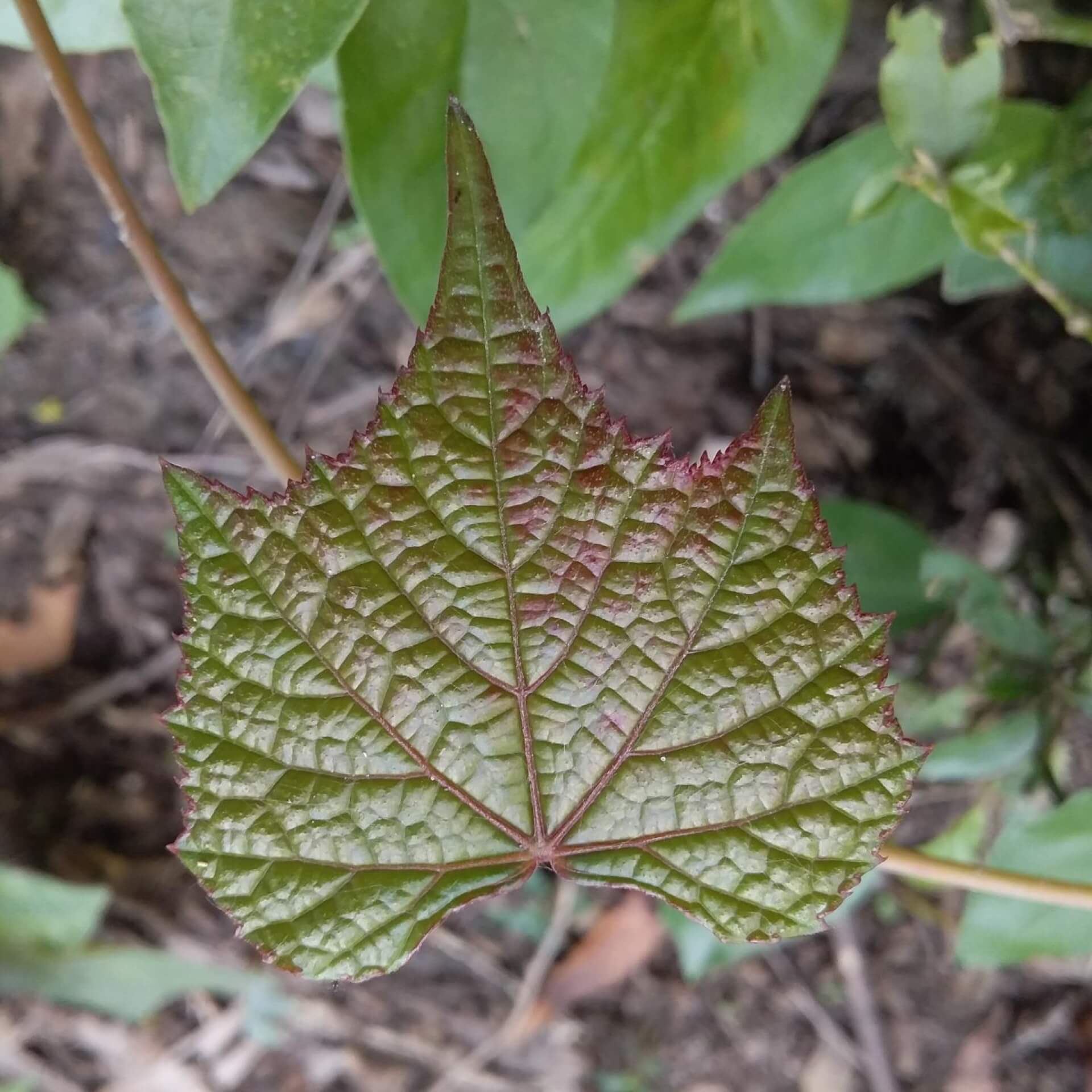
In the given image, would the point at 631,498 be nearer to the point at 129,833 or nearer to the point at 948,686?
the point at 948,686

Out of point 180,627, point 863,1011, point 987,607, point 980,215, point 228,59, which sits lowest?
point 863,1011

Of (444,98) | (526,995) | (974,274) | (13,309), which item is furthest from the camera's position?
(526,995)

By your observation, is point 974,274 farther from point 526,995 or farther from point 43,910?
point 43,910

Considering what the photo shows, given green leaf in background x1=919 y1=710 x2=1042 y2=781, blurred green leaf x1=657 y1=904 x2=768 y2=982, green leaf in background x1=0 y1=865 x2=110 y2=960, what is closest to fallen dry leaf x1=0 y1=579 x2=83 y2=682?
green leaf in background x1=0 y1=865 x2=110 y2=960

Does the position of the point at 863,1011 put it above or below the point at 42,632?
below

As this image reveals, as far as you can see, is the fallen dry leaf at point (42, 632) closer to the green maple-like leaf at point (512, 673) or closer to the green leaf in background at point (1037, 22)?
the green maple-like leaf at point (512, 673)

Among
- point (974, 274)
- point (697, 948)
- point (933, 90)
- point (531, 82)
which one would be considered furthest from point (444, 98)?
point (697, 948)
